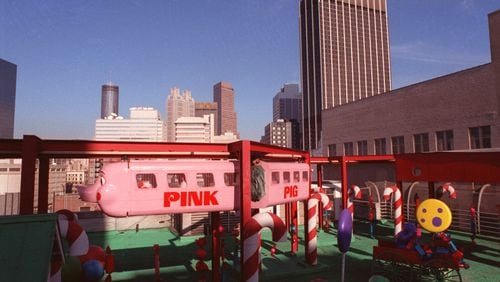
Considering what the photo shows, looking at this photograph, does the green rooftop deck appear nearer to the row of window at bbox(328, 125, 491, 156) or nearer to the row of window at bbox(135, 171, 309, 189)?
the row of window at bbox(135, 171, 309, 189)

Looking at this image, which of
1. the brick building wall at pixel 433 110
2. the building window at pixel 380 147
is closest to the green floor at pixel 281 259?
the brick building wall at pixel 433 110

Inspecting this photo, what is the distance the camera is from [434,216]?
43.3ft

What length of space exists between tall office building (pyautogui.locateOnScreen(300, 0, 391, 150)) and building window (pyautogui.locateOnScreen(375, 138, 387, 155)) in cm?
12820

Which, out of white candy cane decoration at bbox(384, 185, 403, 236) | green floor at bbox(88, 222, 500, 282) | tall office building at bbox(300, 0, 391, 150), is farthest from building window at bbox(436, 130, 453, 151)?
tall office building at bbox(300, 0, 391, 150)

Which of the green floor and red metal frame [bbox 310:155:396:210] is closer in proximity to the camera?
the green floor

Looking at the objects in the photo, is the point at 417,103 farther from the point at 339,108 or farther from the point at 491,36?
the point at 339,108

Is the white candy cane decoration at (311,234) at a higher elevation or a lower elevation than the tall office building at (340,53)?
lower

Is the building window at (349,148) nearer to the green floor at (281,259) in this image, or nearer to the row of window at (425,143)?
the row of window at (425,143)

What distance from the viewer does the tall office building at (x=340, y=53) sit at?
545ft

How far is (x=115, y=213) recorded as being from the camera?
383 inches

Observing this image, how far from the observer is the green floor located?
14.8 metres

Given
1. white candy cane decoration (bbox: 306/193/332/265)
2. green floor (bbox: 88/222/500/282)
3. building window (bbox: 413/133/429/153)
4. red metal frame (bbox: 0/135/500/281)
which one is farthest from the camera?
building window (bbox: 413/133/429/153)

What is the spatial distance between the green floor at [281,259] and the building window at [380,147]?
1507cm

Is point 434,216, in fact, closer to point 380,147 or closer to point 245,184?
point 245,184
